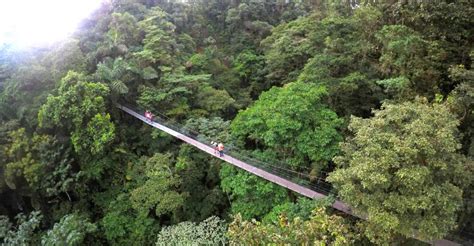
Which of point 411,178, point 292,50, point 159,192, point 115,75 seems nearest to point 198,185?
point 159,192

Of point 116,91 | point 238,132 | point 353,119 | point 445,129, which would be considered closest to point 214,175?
point 238,132

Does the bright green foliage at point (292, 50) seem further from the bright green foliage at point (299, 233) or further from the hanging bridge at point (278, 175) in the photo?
the bright green foliage at point (299, 233)

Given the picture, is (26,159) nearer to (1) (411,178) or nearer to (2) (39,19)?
(2) (39,19)

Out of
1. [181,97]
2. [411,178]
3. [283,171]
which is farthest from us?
[181,97]

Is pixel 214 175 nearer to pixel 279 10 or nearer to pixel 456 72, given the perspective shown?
pixel 456 72

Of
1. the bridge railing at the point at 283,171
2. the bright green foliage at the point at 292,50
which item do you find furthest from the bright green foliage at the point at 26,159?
the bright green foliage at the point at 292,50

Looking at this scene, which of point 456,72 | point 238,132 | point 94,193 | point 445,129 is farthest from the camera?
point 94,193
